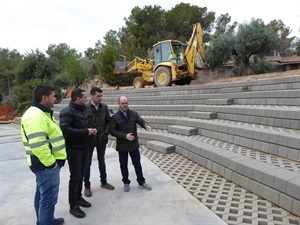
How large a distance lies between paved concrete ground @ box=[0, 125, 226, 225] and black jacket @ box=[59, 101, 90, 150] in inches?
31.3

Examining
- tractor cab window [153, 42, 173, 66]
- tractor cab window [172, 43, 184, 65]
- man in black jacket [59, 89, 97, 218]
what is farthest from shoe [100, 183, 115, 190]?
tractor cab window [172, 43, 184, 65]

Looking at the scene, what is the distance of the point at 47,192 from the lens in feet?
7.92

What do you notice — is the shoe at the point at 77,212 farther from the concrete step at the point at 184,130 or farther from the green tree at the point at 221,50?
the green tree at the point at 221,50

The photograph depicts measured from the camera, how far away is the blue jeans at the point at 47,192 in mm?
2373

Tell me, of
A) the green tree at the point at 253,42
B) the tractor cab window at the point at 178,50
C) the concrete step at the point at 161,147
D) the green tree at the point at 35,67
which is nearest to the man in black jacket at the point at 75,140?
the concrete step at the point at 161,147

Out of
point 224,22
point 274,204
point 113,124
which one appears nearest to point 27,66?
point 113,124

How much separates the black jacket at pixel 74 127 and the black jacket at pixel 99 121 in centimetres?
46

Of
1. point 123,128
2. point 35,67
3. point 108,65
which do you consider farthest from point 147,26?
point 123,128

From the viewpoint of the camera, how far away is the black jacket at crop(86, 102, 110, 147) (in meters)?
3.53

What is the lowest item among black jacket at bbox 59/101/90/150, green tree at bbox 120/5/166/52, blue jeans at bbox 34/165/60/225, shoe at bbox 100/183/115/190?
shoe at bbox 100/183/115/190

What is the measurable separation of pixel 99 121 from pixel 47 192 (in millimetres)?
1351

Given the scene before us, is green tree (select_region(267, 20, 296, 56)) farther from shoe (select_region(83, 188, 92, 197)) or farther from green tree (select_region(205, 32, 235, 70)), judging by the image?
shoe (select_region(83, 188, 92, 197))

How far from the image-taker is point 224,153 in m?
4.07

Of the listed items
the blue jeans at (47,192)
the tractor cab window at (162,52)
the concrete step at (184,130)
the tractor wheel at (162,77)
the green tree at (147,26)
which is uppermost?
the green tree at (147,26)
